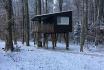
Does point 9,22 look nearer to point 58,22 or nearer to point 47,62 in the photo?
point 47,62

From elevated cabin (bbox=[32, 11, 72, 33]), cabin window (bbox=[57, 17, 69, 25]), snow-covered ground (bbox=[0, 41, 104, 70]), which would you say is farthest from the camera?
cabin window (bbox=[57, 17, 69, 25])

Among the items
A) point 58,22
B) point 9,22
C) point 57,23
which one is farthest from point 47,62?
point 58,22

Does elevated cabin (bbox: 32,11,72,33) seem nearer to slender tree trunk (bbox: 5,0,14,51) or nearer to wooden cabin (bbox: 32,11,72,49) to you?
wooden cabin (bbox: 32,11,72,49)

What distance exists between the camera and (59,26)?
37000mm

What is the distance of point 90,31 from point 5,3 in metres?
23.4

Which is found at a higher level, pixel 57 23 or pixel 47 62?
pixel 57 23

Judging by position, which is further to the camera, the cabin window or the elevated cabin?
the cabin window

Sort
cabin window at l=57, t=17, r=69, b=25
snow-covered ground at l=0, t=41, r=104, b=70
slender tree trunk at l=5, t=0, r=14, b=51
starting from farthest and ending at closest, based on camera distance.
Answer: cabin window at l=57, t=17, r=69, b=25, slender tree trunk at l=5, t=0, r=14, b=51, snow-covered ground at l=0, t=41, r=104, b=70

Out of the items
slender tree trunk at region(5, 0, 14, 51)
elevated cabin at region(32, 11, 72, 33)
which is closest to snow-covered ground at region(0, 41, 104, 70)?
slender tree trunk at region(5, 0, 14, 51)

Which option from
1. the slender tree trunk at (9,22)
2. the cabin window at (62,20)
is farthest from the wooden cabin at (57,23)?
the slender tree trunk at (9,22)

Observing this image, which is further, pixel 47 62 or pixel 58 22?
pixel 58 22

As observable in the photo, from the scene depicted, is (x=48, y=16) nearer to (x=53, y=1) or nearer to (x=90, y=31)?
(x=90, y=31)

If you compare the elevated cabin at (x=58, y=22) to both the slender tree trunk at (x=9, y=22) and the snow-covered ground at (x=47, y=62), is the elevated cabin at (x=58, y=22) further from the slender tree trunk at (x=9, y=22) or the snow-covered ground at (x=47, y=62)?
the snow-covered ground at (x=47, y=62)

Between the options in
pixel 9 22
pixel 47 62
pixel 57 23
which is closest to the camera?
pixel 47 62
